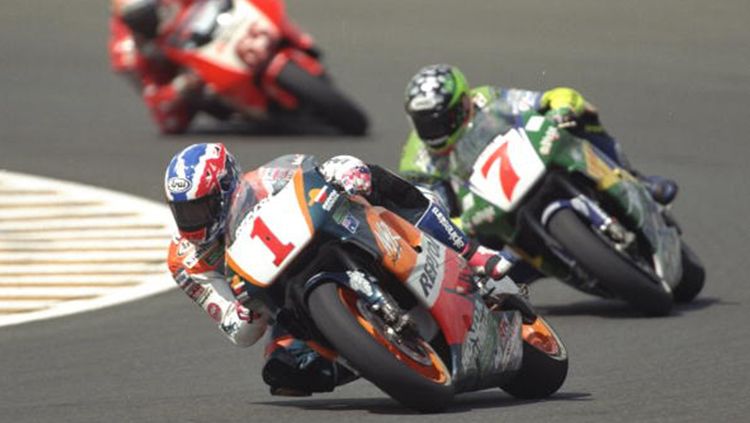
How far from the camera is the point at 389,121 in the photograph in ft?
64.1

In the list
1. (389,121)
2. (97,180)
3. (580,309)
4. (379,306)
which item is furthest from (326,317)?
(389,121)

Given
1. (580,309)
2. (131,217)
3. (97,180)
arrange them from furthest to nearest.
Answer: (97,180) < (131,217) < (580,309)

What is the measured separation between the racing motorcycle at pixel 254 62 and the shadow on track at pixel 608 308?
6486 mm

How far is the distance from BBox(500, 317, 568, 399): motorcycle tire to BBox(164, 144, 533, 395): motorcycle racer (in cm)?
17

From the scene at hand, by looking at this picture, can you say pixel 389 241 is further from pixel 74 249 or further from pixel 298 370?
pixel 74 249

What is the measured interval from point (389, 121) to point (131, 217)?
538 centimetres

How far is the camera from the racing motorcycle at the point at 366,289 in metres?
7.82

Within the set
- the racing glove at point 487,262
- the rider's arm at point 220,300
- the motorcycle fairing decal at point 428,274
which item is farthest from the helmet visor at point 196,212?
the racing glove at point 487,262

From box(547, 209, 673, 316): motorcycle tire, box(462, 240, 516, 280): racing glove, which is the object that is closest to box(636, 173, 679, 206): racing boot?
box(547, 209, 673, 316): motorcycle tire

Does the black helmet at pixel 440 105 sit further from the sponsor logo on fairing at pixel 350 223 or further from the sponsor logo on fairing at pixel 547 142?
the sponsor logo on fairing at pixel 350 223

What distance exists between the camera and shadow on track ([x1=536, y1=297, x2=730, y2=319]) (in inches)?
451

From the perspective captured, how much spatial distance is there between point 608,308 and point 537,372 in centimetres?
315

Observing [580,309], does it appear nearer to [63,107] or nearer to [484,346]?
[484,346]

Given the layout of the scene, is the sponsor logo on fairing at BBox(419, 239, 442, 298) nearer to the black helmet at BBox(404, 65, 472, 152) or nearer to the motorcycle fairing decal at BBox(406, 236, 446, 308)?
the motorcycle fairing decal at BBox(406, 236, 446, 308)
